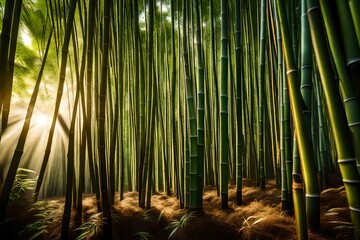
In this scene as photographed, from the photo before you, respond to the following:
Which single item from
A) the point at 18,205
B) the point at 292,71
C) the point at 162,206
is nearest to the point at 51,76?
the point at 18,205

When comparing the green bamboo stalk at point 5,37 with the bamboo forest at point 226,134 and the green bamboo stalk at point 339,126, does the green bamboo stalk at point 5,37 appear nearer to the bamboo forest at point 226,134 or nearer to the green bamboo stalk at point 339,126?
the bamboo forest at point 226,134

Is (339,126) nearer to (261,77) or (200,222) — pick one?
(200,222)

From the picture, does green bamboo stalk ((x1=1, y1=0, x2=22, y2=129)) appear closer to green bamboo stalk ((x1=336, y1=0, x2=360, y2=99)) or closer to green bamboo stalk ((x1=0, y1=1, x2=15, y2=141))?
green bamboo stalk ((x1=0, y1=1, x2=15, y2=141))

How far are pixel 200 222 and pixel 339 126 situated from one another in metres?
0.97

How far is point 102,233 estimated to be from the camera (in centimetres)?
129

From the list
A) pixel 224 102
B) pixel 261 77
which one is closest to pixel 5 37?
pixel 224 102

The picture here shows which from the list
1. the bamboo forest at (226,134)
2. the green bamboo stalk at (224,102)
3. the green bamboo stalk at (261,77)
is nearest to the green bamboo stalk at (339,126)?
the bamboo forest at (226,134)

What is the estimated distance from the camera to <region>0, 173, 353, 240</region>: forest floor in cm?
Answer: 112

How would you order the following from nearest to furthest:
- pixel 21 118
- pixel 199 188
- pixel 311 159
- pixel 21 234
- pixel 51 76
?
pixel 311 159
pixel 21 234
pixel 199 188
pixel 51 76
pixel 21 118

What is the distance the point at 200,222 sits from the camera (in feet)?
4.49

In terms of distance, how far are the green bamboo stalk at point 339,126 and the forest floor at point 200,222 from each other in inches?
16.3

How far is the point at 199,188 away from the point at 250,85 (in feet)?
3.95

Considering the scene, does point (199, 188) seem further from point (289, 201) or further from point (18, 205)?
point (18, 205)

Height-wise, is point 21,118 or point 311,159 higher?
point 21,118
